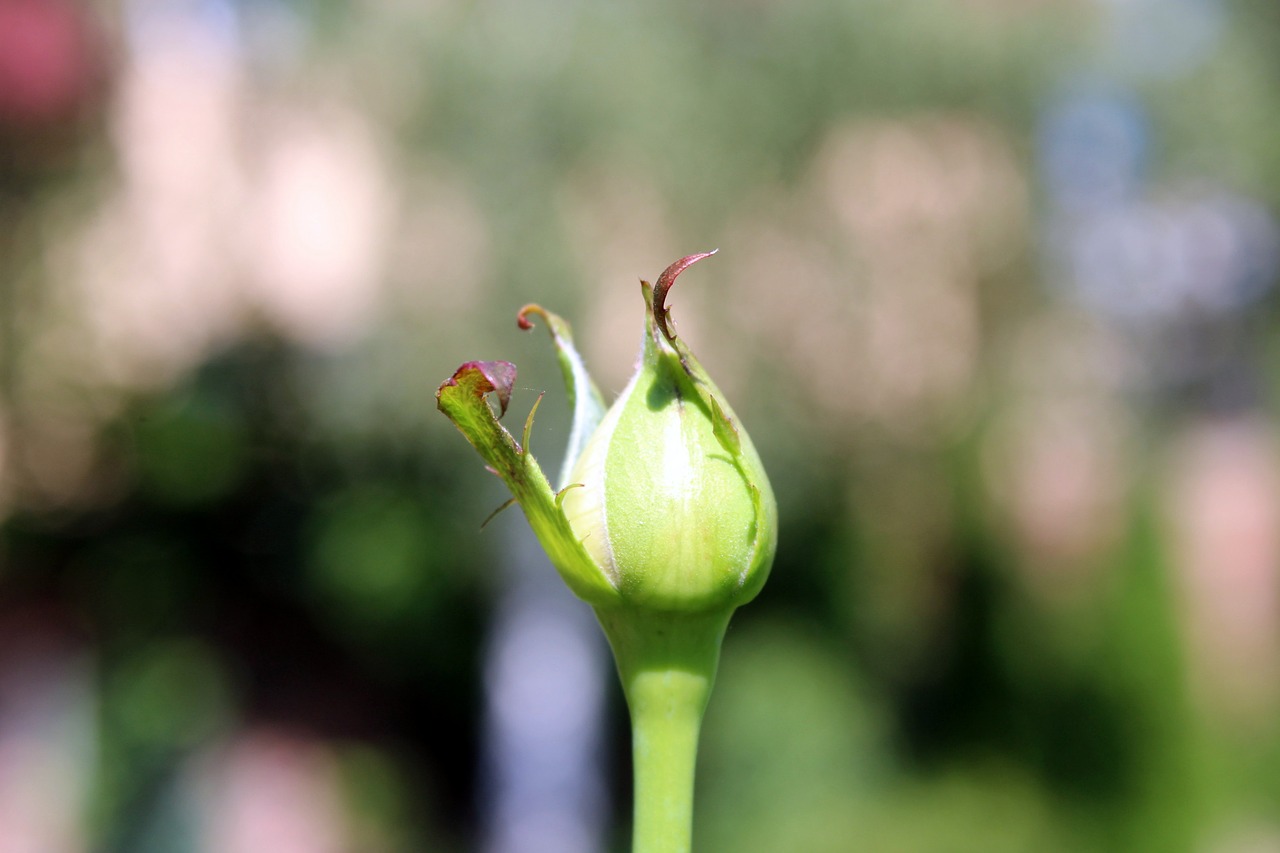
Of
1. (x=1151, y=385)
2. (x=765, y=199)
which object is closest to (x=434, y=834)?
(x=765, y=199)

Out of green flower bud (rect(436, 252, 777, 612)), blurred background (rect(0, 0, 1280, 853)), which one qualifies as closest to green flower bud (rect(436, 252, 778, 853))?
green flower bud (rect(436, 252, 777, 612))

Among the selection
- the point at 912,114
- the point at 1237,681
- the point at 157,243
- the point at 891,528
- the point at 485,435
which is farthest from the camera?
the point at 891,528

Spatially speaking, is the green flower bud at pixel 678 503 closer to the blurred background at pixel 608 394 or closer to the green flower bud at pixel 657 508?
the green flower bud at pixel 657 508

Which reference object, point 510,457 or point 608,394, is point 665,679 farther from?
point 608,394

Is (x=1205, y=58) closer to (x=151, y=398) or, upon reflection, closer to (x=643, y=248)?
(x=643, y=248)

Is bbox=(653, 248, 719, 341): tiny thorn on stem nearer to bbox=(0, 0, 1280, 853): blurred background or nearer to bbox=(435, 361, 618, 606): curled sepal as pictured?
bbox=(435, 361, 618, 606): curled sepal

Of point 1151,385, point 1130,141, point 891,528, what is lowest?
point 891,528
